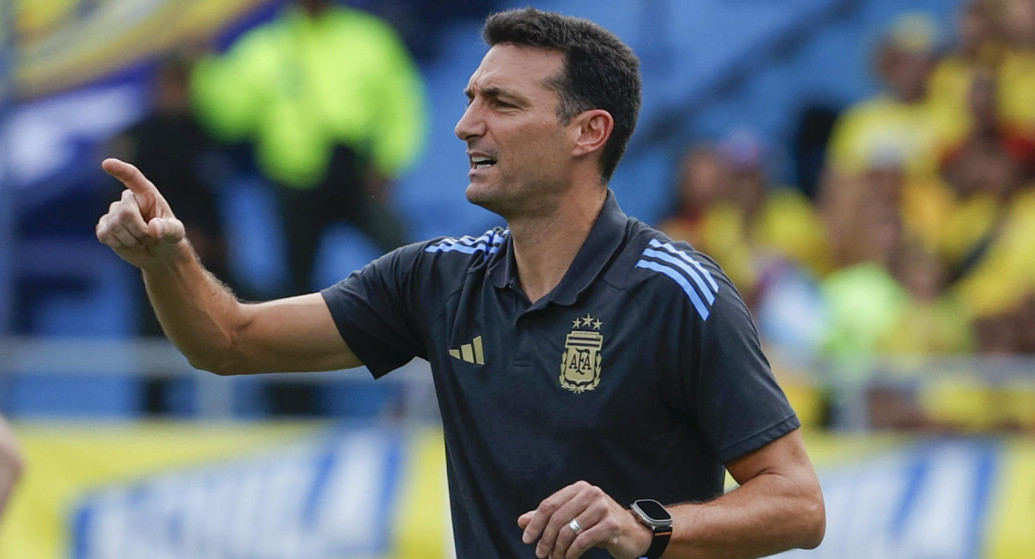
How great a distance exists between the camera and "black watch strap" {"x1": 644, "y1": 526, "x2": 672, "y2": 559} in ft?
12.7

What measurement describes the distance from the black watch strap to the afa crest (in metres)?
0.45

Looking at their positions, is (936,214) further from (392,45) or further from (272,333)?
(272,333)

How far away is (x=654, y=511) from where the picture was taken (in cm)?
393

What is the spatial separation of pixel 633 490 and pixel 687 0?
25.7 ft

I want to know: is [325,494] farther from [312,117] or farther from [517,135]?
Result: [517,135]

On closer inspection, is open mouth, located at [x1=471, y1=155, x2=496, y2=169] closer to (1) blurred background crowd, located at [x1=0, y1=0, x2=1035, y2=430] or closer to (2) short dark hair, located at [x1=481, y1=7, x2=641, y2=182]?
(2) short dark hair, located at [x1=481, y1=7, x2=641, y2=182]

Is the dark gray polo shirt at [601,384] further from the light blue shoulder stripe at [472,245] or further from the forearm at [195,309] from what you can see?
the forearm at [195,309]

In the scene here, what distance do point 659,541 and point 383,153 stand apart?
7.58m

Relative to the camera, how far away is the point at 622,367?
13.7 ft

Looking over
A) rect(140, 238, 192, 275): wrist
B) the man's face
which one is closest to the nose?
the man's face

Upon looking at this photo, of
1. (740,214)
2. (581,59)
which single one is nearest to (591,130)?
(581,59)

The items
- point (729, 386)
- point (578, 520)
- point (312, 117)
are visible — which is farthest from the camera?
point (312, 117)

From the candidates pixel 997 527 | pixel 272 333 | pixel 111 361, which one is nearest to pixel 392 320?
pixel 272 333

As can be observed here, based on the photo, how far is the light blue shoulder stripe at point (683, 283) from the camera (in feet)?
13.6
